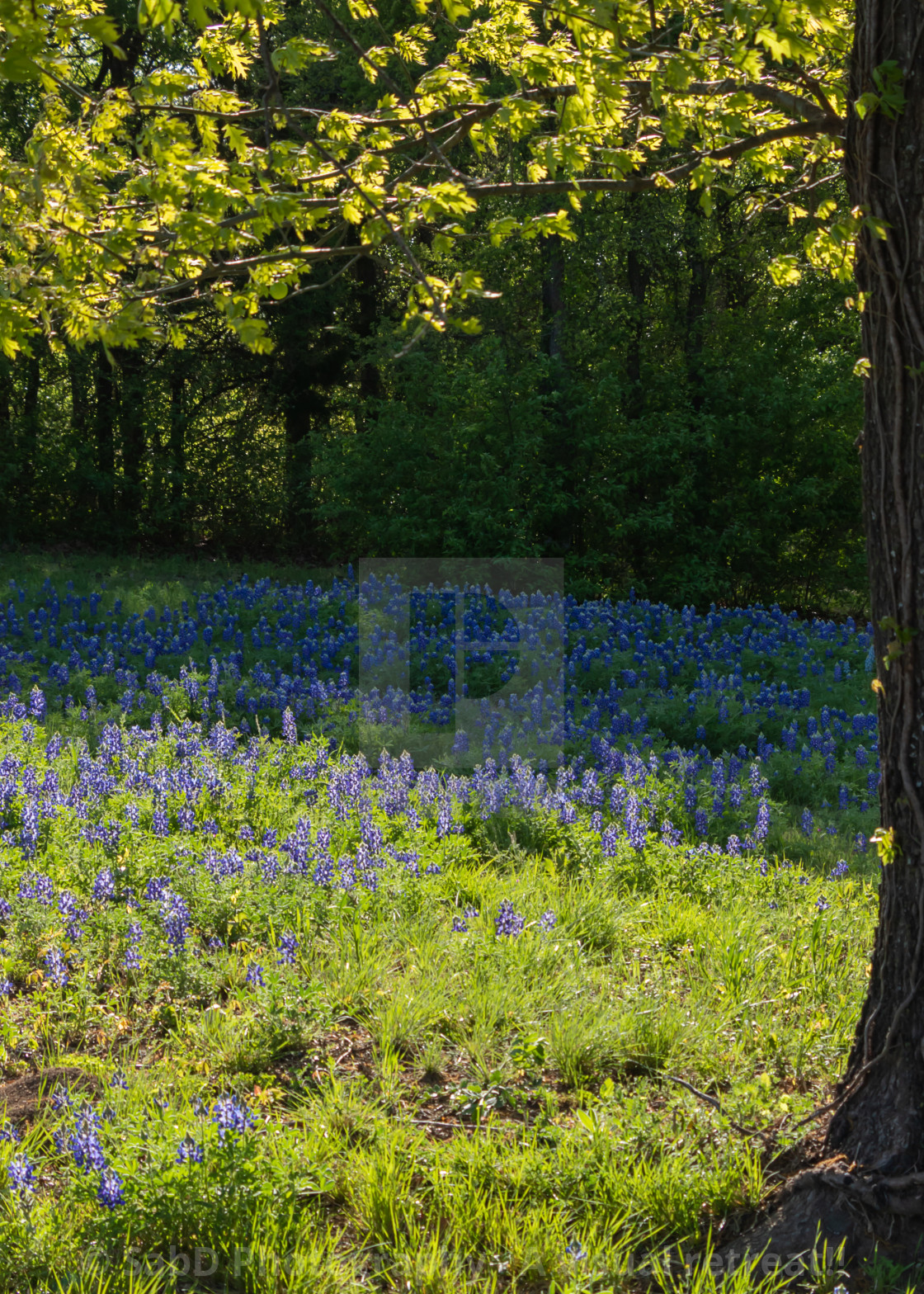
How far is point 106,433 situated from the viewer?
18484 mm

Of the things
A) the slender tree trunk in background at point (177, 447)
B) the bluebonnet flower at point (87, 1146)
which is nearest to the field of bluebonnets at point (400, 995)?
the bluebonnet flower at point (87, 1146)

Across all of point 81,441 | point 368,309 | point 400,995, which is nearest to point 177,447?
point 81,441

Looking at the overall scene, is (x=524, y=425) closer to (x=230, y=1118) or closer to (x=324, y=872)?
(x=324, y=872)

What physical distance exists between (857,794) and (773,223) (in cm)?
1228

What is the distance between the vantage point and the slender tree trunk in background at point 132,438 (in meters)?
17.9

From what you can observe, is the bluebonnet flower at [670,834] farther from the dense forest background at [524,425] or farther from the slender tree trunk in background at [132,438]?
the slender tree trunk in background at [132,438]

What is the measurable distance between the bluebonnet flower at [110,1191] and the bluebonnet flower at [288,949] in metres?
1.21

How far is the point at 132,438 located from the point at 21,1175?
56.4 ft

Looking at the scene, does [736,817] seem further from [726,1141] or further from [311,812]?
[726,1141]

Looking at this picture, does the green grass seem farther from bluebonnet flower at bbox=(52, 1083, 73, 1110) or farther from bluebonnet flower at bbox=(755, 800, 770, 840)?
bluebonnet flower at bbox=(755, 800, 770, 840)

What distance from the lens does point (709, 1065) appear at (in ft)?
11.3

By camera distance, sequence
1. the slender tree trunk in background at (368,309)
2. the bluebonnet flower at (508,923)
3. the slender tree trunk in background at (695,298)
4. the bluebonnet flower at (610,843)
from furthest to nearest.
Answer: the slender tree trunk in background at (368,309) < the slender tree trunk in background at (695,298) < the bluebonnet flower at (610,843) < the bluebonnet flower at (508,923)

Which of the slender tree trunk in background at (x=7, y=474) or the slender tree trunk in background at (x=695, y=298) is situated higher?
the slender tree trunk in background at (x=695, y=298)

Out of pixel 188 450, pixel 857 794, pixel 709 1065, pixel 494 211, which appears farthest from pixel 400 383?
pixel 709 1065
